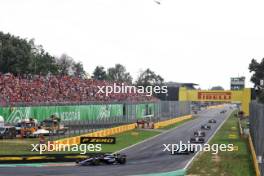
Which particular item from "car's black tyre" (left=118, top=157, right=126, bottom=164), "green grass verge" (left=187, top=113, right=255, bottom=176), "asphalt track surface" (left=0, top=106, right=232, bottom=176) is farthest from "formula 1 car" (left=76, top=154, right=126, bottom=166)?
"green grass verge" (left=187, top=113, right=255, bottom=176)

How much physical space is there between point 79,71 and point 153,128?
101m

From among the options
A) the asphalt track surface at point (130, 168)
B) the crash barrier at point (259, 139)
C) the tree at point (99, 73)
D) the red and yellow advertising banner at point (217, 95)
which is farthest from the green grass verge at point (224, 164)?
the tree at point (99, 73)

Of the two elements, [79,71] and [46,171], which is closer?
[46,171]

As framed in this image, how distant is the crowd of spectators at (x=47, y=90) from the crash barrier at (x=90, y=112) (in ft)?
4.52

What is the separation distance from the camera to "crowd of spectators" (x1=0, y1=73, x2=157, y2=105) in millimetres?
61075

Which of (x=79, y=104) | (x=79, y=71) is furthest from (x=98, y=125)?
(x=79, y=71)

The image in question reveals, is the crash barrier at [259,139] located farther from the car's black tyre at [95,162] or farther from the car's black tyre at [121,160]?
the car's black tyre at [95,162]

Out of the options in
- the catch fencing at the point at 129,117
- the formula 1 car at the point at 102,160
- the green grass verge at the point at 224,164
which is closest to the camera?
the green grass verge at the point at 224,164

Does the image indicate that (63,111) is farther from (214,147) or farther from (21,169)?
(21,169)

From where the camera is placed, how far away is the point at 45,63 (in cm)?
12756

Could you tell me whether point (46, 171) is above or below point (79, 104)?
below

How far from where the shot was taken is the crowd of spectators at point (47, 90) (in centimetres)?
6108

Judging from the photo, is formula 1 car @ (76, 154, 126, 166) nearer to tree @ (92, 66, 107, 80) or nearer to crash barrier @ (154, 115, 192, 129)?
crash barrier @ (154, 115, 192, 129)

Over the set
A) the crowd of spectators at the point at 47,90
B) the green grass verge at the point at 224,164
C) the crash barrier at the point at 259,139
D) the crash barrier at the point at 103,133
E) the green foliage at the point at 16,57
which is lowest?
the green grass verge at the point at 224,164
